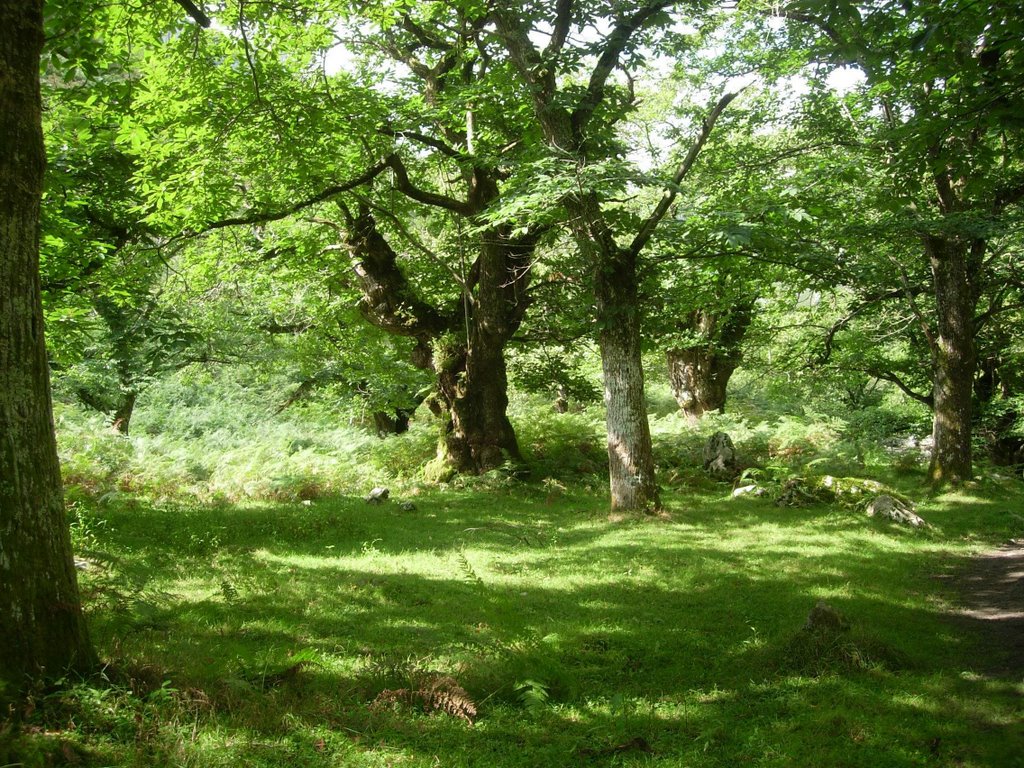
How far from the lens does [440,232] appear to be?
19375 millimetres

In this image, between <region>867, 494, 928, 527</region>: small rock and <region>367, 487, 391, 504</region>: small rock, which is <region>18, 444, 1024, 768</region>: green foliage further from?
<region>367, 487, 391, 504</region>: small rock

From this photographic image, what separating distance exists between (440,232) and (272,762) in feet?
56.1

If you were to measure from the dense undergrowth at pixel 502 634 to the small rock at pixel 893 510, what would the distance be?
14.5 inches

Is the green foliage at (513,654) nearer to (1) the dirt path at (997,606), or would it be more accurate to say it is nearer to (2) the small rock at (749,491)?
(1) the dirt path at (997,606)

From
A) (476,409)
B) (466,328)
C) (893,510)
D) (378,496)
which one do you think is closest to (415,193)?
(466,328)

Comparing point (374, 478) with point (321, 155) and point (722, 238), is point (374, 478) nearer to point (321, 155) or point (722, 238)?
point (321, 155)

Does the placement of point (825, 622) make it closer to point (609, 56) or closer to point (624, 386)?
point (624, 386)

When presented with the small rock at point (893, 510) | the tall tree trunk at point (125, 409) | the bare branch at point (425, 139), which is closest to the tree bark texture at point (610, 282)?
the bare branch at point (425, 139)

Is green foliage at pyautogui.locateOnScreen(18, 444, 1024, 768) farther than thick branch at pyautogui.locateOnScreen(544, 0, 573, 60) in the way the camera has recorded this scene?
No

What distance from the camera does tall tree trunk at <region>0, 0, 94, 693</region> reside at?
3602 millimetres

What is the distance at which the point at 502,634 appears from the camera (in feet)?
17.2

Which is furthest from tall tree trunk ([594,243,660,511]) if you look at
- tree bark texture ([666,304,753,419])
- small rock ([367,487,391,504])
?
tree bark texture ([666,304,753,419])

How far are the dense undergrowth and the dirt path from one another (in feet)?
0.53

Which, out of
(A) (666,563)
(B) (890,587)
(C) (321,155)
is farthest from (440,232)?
(B) (890,587)
